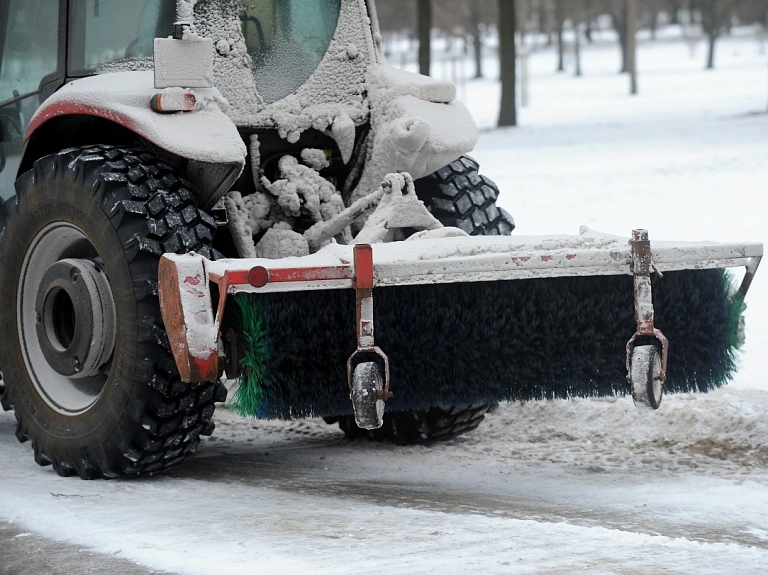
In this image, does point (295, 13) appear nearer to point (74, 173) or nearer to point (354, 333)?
point (74, 173)

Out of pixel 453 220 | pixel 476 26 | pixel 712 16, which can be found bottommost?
pixel 453 220

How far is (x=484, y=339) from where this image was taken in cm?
443

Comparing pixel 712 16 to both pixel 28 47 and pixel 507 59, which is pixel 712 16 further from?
pixel 28 47

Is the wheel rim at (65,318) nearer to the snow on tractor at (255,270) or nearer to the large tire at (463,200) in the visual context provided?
the snow on tractor at (255,270)

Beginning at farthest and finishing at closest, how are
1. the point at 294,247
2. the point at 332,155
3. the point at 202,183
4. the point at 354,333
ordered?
1. the point at 332,155
2. the point at 294,247
3. the point at 202,183
4. the point at 354,333

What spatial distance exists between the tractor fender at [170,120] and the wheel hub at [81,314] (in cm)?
52

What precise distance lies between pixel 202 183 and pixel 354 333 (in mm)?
901

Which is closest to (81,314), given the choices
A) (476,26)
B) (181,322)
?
(181,322)

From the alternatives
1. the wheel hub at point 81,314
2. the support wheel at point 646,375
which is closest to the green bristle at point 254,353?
the wheel hub at point 81,314

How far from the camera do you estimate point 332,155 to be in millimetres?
5422

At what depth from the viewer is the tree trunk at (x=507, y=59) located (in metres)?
20.5

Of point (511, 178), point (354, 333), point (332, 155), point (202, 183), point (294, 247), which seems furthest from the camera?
point (511, 178)

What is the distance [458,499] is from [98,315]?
1.42 metres

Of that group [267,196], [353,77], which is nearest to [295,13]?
[353,77]
